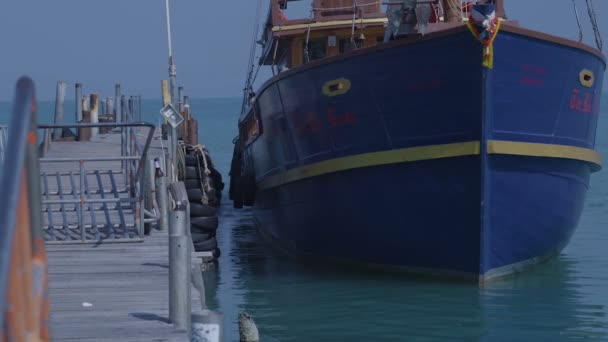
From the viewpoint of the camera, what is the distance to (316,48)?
14445mm

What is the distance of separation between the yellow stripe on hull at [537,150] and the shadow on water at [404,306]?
1.51 m

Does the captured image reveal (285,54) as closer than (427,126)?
No

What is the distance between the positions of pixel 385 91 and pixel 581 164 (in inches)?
109

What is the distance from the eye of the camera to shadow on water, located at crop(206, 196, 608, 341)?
920 centimetres

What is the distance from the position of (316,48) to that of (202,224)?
3.17 metres

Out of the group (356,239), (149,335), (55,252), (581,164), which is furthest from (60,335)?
(581,164)

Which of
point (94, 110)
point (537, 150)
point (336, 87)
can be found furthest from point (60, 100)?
point (537, 150)

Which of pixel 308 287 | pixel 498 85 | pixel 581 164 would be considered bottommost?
pixel 308 287

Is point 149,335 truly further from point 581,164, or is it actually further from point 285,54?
point 285,54

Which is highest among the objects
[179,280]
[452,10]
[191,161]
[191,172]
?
[452,10]

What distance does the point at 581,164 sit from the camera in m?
11.7

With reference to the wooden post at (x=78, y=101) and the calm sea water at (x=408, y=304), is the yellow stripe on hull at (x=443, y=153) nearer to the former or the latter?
the calm sea water at (x=408, y=304)

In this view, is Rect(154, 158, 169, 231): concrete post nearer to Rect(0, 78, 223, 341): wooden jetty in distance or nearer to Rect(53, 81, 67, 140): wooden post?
Rect(0, 78, 223, 341): wooden jetty in distance

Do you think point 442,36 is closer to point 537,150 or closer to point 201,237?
point 537,150
